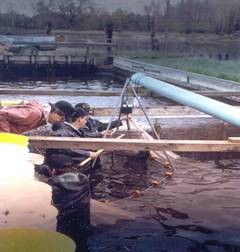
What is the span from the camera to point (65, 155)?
21.2 feet

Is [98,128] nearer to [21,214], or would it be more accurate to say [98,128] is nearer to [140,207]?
[140,207]

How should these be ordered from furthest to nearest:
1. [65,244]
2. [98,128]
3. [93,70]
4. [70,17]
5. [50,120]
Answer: [70,17]
[93,70]
[98,128]
[50,120]
[65,244]

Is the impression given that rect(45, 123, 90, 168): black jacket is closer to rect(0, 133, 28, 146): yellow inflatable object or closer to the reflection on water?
the reflection on water

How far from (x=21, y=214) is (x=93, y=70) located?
2867 cm

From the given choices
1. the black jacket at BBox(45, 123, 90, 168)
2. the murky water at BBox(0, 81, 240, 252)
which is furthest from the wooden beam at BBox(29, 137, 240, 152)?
the murky water at BBox(0, 81, 240, 252)

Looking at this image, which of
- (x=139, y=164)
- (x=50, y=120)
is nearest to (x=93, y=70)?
(x=139, y=164)

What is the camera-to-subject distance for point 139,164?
8664 millimetres

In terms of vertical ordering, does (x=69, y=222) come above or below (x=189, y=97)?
below

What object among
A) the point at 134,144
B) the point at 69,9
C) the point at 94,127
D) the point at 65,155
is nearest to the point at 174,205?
the point at 65,155

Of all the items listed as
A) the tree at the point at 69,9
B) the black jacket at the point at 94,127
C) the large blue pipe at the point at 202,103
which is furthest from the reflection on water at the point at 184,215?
the tree at the point at 69,9

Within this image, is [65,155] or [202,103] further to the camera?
[65,155]

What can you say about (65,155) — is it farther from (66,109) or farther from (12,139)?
(12,139)

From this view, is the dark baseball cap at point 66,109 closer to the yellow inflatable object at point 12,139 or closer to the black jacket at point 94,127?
the black jacket at point 94,127

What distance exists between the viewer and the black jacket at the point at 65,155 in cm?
632
